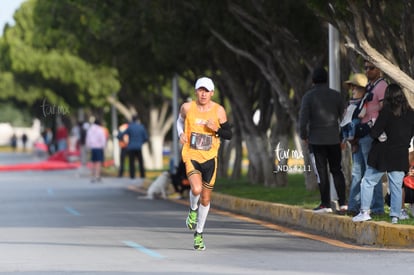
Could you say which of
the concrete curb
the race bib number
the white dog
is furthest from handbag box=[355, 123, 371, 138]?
the white dog

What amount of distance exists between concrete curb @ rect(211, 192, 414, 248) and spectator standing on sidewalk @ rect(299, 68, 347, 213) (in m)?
0.63

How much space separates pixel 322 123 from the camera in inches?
666

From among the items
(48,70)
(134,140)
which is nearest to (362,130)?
(134,140)

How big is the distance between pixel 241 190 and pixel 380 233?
11.0 metres

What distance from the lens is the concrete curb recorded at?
47.1 ft

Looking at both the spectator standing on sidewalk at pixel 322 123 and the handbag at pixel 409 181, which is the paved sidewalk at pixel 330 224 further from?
the handbag at pixel 409 181

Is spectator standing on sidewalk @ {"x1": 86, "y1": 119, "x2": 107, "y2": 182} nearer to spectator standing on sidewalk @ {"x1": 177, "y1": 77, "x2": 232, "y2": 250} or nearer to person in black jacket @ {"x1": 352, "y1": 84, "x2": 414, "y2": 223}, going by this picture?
person in black jacket @ {"x1": 352, "y1": 84, "x2": 414, "y2": 223}

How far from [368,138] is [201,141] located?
2702 millimetres

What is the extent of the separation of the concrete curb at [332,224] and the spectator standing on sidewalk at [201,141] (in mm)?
2068

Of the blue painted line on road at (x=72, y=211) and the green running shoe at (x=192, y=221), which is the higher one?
the green running shoe at (x=192, y=221)

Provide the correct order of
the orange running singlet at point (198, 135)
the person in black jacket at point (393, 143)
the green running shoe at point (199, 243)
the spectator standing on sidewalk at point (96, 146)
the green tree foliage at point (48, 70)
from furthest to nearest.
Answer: the green tree foliage at point (48, 70) < the spectator standing on sidewalk at point (96, 146) < the person in black jacket at point (393, 143) < the orange running singlet at point (198, 135) < the green running shoe at point (199, 243)

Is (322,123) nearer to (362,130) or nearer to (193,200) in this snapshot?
(362,130)

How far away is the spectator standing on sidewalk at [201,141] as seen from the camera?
14.3 metres

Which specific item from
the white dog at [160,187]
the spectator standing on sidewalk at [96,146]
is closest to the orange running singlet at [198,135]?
the white dog at [160,187]
